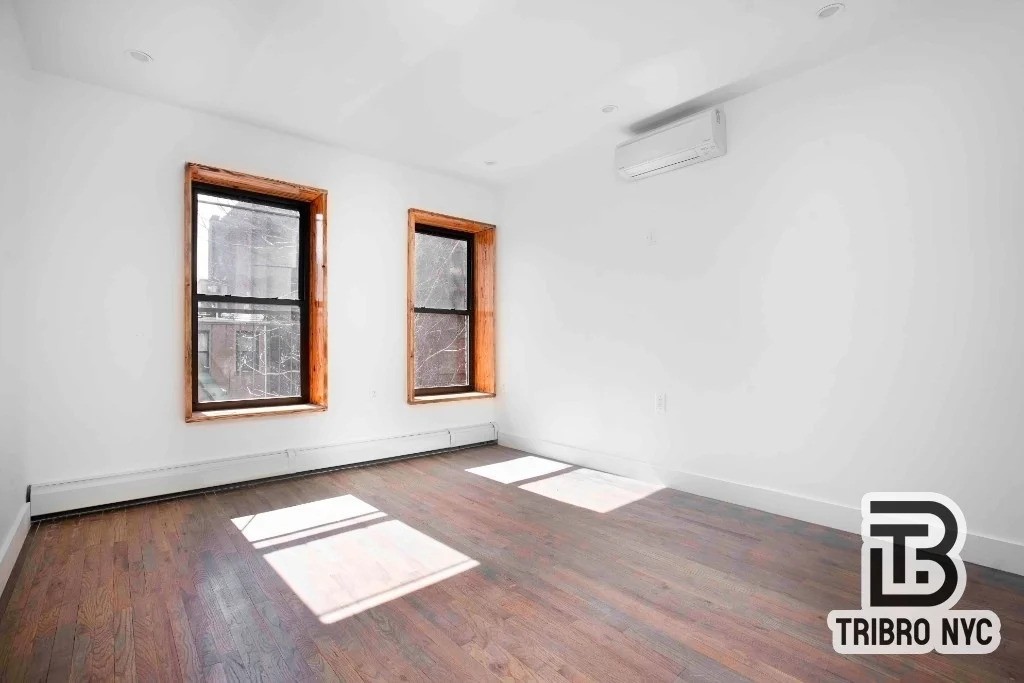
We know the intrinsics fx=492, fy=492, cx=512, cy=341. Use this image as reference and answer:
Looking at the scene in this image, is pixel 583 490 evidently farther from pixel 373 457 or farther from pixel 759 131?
pixel 759 131

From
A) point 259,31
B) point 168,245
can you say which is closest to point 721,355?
point 259,31

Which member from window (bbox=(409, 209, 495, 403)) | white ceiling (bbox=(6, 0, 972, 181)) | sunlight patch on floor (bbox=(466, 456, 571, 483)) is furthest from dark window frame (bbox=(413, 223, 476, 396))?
white ceiling (bbox=(6, 0, 972, 181))

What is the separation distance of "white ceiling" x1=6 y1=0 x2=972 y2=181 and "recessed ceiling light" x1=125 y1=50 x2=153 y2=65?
0.16 feet

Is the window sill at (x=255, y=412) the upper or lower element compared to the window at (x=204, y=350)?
lower

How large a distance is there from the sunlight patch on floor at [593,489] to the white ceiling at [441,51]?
9.02 feet

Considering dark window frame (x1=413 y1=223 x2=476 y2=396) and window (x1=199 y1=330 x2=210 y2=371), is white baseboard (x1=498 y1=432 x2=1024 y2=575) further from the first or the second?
window (x1=199 y1=330 x2=210 y2=371)

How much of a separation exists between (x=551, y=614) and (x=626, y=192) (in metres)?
3.19

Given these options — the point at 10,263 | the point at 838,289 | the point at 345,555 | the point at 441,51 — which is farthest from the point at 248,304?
the point at 838,289

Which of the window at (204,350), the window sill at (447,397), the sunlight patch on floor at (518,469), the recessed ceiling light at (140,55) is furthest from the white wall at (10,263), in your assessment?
the sunlight patch on floor at (518,469)

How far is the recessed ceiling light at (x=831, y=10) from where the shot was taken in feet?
7.86

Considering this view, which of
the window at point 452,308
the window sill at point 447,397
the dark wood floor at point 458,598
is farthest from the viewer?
the window at point 452,308

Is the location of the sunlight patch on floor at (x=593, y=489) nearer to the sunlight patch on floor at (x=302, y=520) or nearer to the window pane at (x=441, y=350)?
the sunlight patch on floor at (x=302, y=520)

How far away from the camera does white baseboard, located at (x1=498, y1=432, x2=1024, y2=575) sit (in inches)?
93.7

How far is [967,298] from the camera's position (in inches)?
97.4
